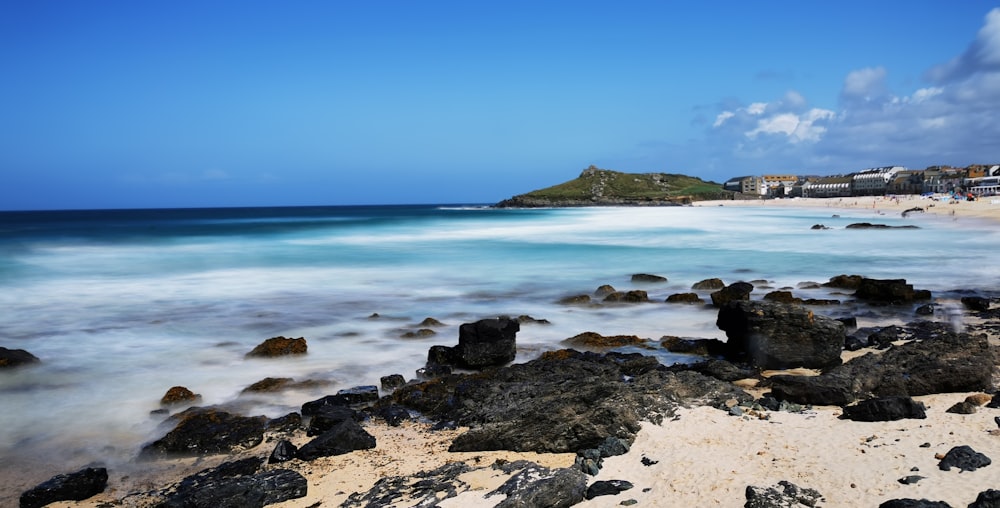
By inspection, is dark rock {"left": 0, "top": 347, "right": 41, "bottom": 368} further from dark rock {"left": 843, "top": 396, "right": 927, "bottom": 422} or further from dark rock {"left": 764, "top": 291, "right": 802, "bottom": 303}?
dark rock {"left": 764, "top": 291, "right": 802, "bottom": 303}

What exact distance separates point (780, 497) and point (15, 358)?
1169 cm

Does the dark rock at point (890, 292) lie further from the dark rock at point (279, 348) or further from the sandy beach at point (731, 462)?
the dark rock at point (279, 348)

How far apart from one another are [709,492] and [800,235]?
38.5 m

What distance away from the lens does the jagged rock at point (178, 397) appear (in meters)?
8.80

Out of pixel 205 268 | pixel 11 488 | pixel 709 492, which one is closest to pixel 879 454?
pixel 709 492

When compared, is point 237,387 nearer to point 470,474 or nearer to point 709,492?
point 470,474

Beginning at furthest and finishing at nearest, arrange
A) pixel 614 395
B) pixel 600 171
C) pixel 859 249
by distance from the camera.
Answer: pixel 600 171, pixel 859 249, pixel 614 395

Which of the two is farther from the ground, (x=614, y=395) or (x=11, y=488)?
(x=614, y=395)

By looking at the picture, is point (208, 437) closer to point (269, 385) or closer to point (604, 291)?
point (269, 385)

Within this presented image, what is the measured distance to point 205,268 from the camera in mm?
27797

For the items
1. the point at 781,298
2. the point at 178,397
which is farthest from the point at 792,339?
the point at 178,397

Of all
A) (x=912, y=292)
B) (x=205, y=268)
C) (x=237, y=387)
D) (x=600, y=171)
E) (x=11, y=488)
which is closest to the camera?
(x=11, y=488)

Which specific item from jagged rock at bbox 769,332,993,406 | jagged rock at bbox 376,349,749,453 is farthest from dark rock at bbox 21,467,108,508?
jagged rock at bbox 769,332,993,406

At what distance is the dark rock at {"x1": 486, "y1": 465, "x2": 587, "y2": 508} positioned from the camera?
4.98 m
